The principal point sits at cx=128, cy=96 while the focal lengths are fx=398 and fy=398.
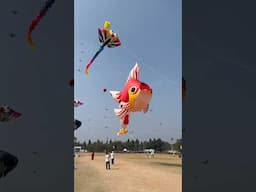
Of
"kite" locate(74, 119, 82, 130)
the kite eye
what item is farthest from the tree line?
the kite eye

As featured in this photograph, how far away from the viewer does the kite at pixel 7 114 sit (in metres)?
2.81

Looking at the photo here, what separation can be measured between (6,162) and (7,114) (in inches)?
13.3

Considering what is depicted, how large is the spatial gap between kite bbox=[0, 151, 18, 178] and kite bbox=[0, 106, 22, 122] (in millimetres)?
239

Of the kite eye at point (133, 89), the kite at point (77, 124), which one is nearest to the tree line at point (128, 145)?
the kite at point (77, 124)

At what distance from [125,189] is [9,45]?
3.49m

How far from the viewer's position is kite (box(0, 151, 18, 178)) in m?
2.78

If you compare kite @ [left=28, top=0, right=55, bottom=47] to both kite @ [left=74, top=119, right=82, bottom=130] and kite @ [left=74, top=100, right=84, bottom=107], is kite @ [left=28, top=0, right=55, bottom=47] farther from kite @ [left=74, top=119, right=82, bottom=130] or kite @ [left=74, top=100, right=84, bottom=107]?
kite @ [left=74, top=119, right=82, bottom=130]

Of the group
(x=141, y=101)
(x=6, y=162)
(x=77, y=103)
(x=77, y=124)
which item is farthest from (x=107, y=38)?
(x=141, y=101)

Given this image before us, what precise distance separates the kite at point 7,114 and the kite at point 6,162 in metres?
0.24

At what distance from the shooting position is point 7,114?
283cm

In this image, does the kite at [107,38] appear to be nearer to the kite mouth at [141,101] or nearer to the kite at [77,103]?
the kite at [77,103]

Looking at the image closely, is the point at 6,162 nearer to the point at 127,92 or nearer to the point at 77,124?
the point at 77,124
